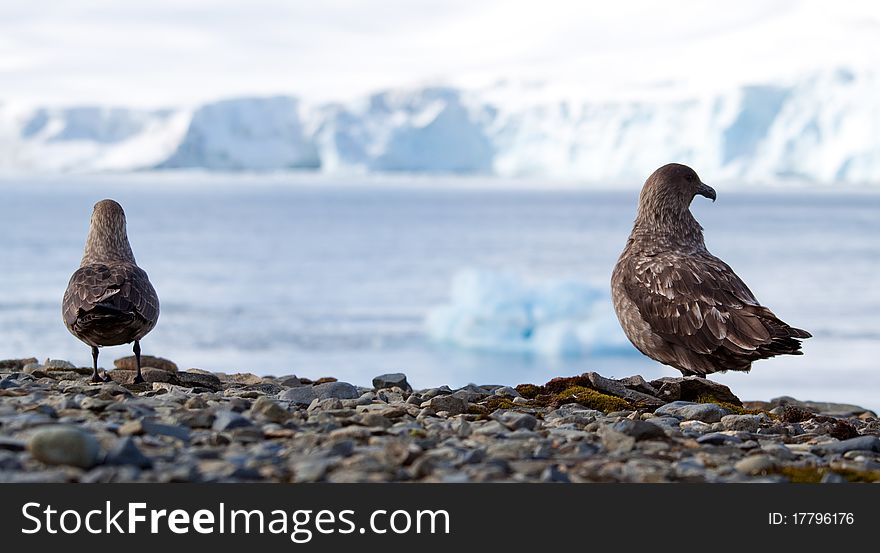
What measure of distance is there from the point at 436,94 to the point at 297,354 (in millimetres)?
90847

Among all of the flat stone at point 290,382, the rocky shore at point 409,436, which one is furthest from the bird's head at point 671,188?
the flat stone at point 290,382

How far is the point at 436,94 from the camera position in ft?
394

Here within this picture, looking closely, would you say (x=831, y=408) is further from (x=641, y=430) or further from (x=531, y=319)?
(x=531, y=319)

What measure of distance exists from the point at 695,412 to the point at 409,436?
217 cm

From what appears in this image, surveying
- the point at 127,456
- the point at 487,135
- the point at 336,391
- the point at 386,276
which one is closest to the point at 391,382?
the point at 336,391

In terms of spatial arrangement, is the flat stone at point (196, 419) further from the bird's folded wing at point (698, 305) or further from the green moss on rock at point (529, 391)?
the bird's folded wing at point (698, 305)

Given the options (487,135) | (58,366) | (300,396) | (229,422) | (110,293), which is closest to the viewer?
(229,422)

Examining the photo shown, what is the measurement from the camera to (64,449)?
16.0 ft

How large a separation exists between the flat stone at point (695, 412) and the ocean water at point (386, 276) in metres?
18.5

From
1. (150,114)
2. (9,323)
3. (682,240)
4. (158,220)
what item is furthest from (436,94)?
(682,240)

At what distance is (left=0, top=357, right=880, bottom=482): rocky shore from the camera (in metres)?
4.95

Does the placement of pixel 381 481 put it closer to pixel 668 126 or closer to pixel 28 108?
pixel 668 126

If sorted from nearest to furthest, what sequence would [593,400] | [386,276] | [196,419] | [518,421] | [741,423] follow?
[196,419] → [518,421] → [741,423] → [593,400] → [386,276]

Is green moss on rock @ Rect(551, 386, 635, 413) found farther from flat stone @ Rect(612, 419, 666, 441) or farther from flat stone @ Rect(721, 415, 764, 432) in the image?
flat stone @ Rect(612, 419, 666, 441)
